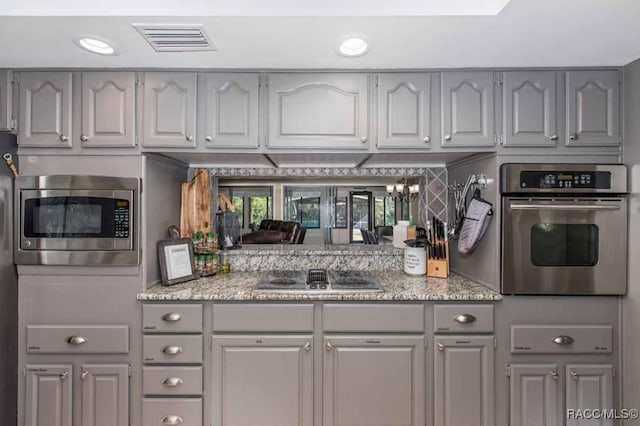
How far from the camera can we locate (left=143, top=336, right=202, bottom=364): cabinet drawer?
1.78 metres

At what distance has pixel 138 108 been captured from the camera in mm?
1849

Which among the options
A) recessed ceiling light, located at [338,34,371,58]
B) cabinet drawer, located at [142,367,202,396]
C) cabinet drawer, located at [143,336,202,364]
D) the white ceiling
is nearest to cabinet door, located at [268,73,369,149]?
the white ceiling

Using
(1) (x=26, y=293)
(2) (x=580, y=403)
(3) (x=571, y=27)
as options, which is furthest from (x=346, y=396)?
(3) (x=571, y=27)

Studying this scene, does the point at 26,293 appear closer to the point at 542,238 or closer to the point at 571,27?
the point at 542,238

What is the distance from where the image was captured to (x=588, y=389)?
178 centimetres

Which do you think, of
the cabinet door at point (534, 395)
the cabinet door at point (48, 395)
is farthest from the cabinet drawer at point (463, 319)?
the cabinet door at point (48, 395)

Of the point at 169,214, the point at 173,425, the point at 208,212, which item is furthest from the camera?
the point at 208,212

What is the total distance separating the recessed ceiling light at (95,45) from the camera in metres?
1.54

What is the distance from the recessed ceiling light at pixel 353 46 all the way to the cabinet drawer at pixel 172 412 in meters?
2.01

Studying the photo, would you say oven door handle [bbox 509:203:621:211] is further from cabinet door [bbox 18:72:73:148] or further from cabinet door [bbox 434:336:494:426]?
cabinet door [bbox 18:72:73:148]

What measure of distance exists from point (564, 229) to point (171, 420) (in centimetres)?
240

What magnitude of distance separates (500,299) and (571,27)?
136 centimetres

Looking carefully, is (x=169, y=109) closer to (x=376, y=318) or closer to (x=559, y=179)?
(x=376, y=318)

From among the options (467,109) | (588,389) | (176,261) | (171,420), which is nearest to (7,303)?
(176,261)
